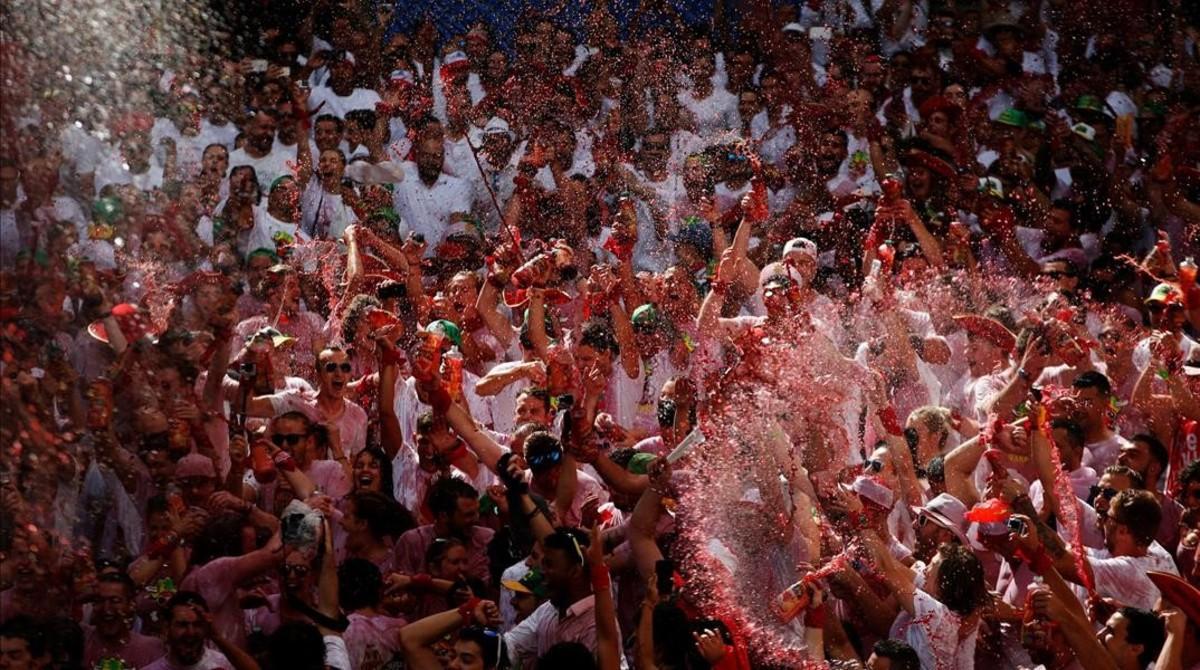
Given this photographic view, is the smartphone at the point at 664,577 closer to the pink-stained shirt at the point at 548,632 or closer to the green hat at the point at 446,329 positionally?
the pink-stained shirt at the point at 548,632

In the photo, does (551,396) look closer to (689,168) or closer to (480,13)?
(689,168)

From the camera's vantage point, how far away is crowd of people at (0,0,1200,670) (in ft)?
15.8

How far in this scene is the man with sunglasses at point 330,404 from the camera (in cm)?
588

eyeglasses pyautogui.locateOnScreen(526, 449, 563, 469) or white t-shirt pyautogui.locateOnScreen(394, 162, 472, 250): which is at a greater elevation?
white t-shirt pyautogui.locateOnScreen(394, 162, 472, 250)

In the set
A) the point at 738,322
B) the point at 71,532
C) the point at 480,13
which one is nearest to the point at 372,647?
the point at 71,532

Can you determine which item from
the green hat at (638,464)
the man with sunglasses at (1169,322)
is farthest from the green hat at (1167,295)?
the green hat at (638,464)

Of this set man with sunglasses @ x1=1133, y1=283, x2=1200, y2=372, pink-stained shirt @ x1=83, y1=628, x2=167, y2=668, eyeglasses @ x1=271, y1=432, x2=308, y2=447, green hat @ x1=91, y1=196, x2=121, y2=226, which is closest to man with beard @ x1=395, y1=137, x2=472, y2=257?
green hat @ x1=91, y1=196, x2=121, y2=226

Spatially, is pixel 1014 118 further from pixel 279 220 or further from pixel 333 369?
pixel 333 369

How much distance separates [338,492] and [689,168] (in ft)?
11.9

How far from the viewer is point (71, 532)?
17.8ft

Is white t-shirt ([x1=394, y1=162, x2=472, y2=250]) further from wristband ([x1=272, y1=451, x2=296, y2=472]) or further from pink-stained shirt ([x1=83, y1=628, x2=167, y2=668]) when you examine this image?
pink-stained shirt ([x1=83, y1=628, x2=167, y2=668])

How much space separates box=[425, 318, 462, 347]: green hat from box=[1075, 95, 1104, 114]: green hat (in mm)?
3584

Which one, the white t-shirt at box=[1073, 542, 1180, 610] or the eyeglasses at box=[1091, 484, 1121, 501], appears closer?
the white t-shirt at box=[1073, 542, 1180, 610]

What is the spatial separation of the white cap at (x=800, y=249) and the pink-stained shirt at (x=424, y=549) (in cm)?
229
